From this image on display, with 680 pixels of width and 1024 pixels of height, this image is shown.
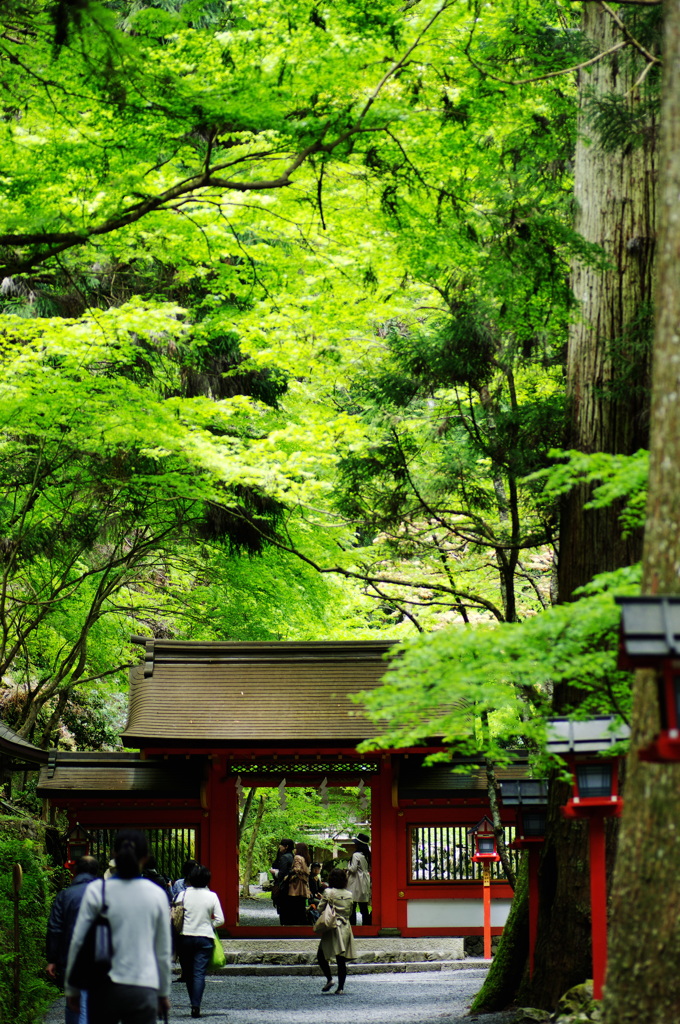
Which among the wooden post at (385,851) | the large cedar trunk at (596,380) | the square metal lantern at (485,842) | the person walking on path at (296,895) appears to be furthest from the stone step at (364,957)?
the large cedar trunk at (596,380)

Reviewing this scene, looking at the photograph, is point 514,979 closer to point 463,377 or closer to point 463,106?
point 463,377

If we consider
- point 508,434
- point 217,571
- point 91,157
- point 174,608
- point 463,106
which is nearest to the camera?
point 91,157

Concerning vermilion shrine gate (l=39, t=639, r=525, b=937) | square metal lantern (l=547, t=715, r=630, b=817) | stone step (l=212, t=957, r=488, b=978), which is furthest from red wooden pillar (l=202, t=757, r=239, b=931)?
square metal lantern (l=547, t=715, r=630, b=817)

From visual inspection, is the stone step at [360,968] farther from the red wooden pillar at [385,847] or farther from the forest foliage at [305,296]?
the forest foliage at [305,296]

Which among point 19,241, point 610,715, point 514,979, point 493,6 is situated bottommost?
point 514,979

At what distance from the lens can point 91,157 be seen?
24.0 ft

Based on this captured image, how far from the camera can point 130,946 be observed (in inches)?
187

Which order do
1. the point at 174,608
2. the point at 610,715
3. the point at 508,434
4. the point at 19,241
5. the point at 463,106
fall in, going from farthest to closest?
the point at 174,608, the point at 508,434, the point at 463,106, the point at 19,241, the point at 610,715

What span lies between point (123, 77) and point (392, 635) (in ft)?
45.7

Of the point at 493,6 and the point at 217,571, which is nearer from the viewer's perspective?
the point at 493,6

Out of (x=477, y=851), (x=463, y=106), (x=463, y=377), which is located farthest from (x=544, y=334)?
(x=477, y=851)

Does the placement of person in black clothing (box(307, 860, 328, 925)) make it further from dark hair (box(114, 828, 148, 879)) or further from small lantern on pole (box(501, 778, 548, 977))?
dark hair (box(114, 828, 148, 879))

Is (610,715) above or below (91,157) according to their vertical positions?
below

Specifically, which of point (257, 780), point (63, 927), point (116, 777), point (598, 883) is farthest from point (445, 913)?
point (63, 927)
